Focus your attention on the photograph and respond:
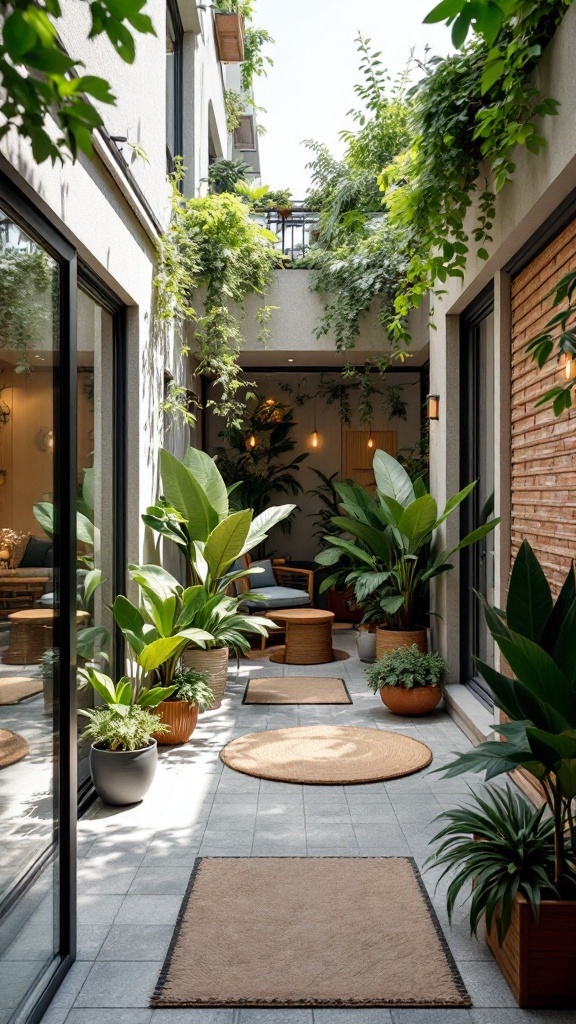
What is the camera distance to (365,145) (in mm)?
7770

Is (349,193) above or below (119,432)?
above

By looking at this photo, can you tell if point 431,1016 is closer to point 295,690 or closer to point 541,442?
point 541,442

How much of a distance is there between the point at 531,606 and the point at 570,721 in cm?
40

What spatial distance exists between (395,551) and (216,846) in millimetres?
3652

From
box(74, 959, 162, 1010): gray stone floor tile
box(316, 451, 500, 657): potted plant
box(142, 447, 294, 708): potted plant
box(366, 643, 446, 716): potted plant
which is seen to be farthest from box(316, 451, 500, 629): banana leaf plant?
box(74, 959, 162, 1010): gray stone floor tile

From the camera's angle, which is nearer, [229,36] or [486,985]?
[486,985]

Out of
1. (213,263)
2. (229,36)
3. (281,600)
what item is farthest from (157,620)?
(229,36)

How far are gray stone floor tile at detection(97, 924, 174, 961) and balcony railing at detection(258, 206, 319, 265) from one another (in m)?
7.12

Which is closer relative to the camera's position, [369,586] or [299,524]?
[369,586]

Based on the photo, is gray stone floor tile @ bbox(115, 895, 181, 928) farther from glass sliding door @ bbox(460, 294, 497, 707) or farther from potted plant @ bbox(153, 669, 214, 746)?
glass sliding door @ bbox(460, 294, 497, 707)

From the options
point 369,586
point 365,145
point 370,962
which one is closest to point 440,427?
point 369,586

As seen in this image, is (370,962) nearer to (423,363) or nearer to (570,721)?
(570,721)

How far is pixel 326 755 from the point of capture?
16.4 feet

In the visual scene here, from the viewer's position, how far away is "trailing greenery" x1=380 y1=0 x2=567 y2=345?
3.21 meters
